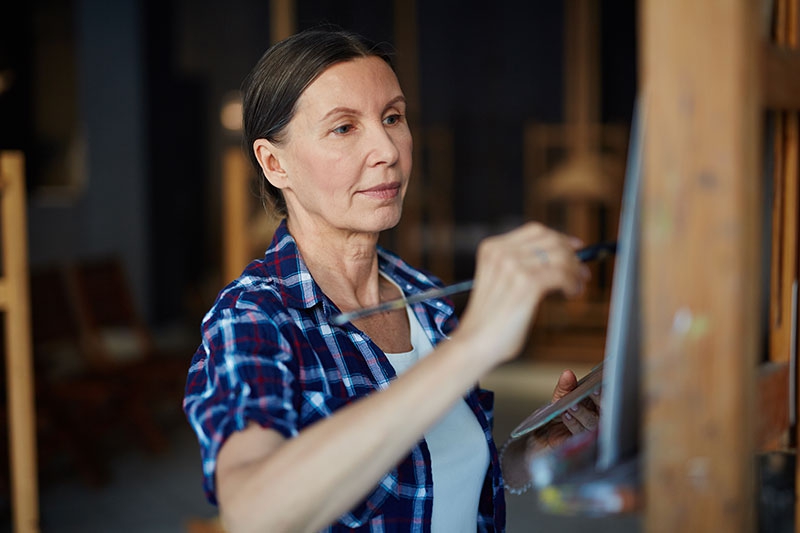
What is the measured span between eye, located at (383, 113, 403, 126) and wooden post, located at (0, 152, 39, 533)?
1.45 m

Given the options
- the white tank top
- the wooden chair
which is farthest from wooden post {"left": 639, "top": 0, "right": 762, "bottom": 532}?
the wooden chair

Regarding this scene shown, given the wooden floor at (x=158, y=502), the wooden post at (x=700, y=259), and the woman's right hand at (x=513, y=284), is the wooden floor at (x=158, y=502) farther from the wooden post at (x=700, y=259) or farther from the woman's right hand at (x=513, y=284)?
the wooden post at (x=700, y=259)

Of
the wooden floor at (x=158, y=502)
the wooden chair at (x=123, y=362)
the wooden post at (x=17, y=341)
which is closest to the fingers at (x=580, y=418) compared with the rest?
the wooden post at (x=17, y=341)

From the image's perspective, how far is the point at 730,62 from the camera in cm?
72

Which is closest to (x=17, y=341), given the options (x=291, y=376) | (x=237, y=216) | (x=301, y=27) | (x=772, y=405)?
(x=237, y=216)

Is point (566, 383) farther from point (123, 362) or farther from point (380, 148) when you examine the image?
point (123, 362)

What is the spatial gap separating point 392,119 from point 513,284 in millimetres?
618

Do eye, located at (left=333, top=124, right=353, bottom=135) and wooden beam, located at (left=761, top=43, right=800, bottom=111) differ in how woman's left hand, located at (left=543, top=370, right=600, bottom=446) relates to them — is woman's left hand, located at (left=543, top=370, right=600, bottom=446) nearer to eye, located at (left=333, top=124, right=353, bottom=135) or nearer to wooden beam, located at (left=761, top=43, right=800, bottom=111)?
eye, located at (left=333, top=124, right=353, bottom=135)

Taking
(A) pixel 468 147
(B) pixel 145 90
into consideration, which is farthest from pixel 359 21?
(B) pixel 145 90

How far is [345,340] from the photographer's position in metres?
1.31

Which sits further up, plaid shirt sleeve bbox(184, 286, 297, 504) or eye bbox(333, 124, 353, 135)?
eye bbox(333, 124, 353, 135)

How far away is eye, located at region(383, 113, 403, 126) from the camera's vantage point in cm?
140

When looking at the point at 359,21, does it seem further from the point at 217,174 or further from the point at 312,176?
the point at 312,176

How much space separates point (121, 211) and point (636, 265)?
327 inches
